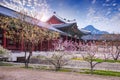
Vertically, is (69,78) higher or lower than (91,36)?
lower

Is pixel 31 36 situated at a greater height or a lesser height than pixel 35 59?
greater

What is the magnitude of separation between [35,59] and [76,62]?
12.1 ft

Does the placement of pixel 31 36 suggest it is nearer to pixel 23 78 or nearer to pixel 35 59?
pixel 35 59

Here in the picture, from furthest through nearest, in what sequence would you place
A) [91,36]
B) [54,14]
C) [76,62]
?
[91,36] < [54,14] < [76,62]

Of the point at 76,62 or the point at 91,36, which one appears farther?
the point at 91,36

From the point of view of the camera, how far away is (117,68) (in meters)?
16.5

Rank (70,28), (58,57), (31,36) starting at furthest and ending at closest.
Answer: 1. (70,28)
2. (31,36)
3. (58,57)

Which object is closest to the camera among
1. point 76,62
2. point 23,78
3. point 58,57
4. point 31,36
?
point 23,78

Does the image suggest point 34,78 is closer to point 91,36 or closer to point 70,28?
point 70,28

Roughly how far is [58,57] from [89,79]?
4982mm

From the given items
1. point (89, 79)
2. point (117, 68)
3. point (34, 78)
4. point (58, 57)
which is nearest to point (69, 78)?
point (89, 79)

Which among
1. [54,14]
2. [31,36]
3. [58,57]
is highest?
[54,14]

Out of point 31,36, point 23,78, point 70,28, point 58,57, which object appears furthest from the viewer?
point 70,28

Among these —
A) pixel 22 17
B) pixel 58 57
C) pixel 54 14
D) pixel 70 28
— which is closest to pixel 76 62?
pixel 58 57
